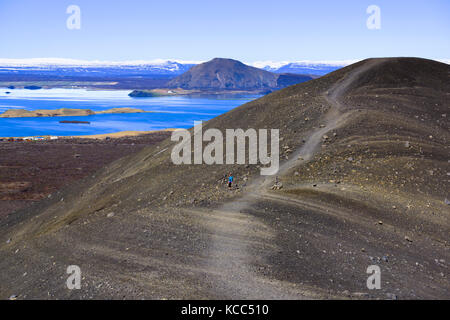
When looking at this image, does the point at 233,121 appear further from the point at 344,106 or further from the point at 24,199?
the point at 24,199

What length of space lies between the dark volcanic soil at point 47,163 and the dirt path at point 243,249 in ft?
72.5

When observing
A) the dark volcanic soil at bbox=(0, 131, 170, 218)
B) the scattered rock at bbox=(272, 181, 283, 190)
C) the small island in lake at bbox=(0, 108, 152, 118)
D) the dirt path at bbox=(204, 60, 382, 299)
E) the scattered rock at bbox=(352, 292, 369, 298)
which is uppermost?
the small island in lake at bbox=(0, 108, 152, 118)

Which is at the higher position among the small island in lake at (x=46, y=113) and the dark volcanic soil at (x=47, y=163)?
the small island in lake at (x=46, y=113)

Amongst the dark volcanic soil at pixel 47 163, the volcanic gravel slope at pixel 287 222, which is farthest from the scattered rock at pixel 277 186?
the dark volcanic soil at pixel 47 163

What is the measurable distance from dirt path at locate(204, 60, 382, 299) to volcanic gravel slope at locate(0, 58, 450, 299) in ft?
0.15

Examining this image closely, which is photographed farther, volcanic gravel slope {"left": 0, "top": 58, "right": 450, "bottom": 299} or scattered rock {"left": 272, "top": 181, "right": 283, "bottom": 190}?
scattered rock {"left": 272, "top": 181, "right": 283, "bottom": 190}

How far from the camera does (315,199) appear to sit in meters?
14.2

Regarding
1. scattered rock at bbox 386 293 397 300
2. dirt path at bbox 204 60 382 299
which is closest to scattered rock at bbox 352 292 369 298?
scattered rock at bbox 386 293 397 300

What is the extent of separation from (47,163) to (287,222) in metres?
40.9

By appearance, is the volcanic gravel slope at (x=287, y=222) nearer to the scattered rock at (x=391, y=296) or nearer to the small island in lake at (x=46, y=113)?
the scattered rock at (x=391, y=296)

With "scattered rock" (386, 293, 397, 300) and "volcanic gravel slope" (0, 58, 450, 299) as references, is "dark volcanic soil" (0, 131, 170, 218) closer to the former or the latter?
→ "volcanic gravel slope" (0, 58, 450, 299)

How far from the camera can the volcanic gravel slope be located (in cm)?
955

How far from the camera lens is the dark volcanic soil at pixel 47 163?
3350 centimetres
